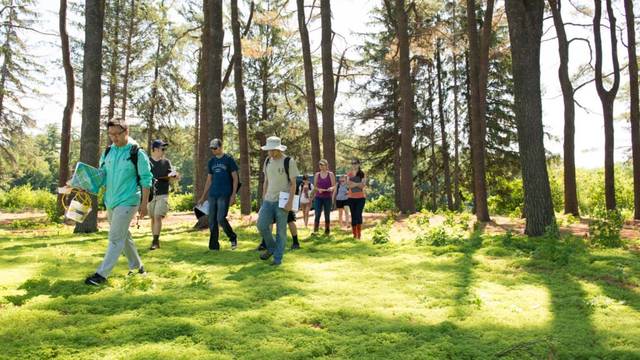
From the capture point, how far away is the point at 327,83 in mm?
19438

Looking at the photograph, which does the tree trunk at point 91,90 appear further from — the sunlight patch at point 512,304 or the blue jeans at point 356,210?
the sunlight patch at point 512,304

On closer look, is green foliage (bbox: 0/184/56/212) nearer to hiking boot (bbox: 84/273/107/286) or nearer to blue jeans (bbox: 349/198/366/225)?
blue jeans (bbox: 349/198/366/225)

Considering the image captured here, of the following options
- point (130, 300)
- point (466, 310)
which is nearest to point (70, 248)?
point (130, 300)

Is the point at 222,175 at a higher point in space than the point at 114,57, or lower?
lower

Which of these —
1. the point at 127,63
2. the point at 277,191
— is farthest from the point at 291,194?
the point at 127,63

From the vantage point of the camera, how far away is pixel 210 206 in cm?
A: 924

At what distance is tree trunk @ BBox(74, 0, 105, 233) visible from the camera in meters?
12.0

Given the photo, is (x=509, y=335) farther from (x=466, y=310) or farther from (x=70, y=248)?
(x=70, y=248)

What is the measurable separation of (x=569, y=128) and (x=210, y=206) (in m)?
13.8

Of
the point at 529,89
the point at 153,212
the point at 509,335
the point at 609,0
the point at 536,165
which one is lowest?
the point at 509,335

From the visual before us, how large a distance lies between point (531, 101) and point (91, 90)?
10417 mm

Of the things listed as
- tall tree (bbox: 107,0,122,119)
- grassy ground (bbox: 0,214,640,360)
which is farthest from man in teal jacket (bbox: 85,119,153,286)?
tall tree (bbox: 107,0,122,119)

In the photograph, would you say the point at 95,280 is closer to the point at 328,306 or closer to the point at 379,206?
the point at 328,306

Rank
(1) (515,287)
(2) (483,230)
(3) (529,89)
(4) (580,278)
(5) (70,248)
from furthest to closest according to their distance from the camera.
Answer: (2) (483,230)
(3) (529,89)
(5) (70,248)
(4) (580,278)
(1) (515,287)
